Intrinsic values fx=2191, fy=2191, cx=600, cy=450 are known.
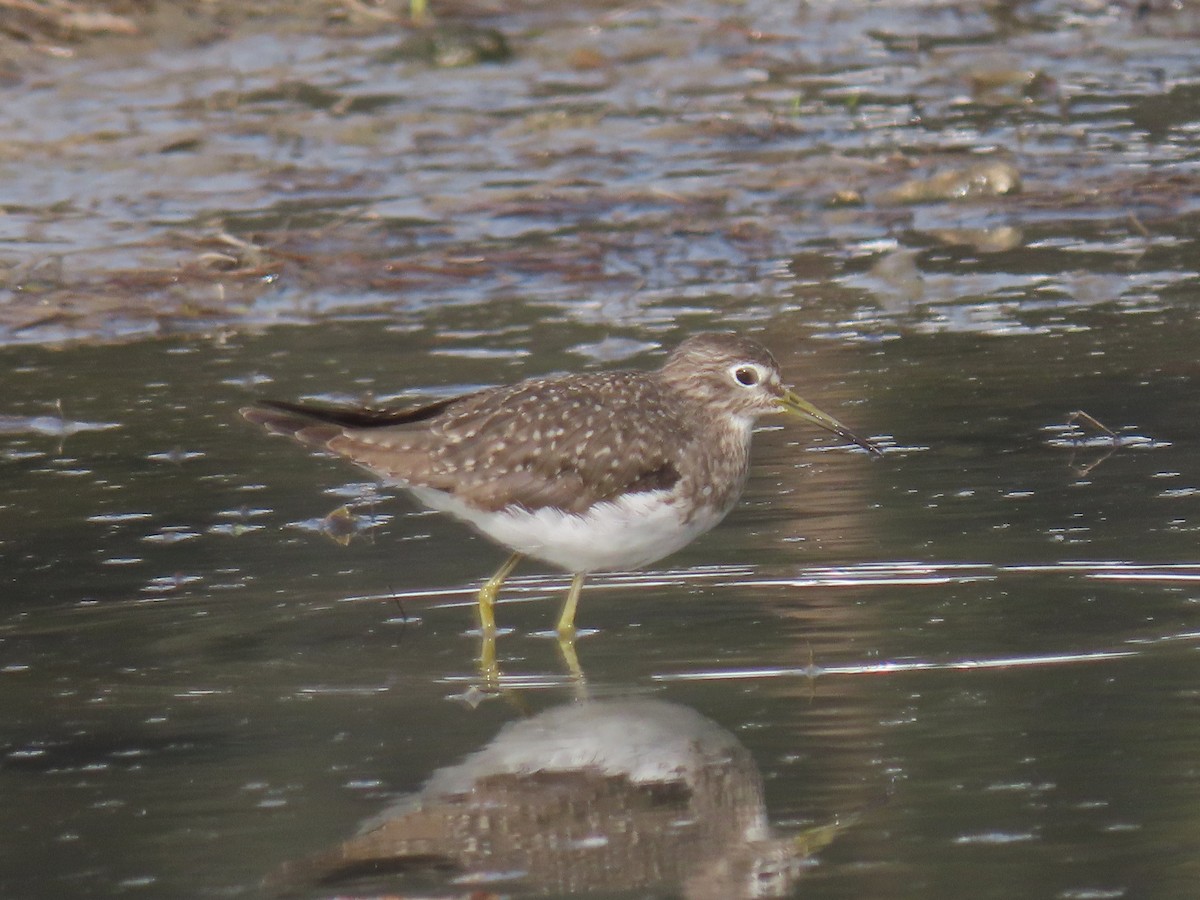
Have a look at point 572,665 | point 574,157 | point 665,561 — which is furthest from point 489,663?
point 574,157

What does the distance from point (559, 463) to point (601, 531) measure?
0.33 m

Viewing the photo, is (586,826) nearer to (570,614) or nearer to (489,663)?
(489,663)

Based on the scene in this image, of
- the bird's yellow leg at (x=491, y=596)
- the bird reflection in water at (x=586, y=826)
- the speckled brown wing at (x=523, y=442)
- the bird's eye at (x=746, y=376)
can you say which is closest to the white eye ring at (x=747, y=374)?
the bird's eye at (x=746, y=376)

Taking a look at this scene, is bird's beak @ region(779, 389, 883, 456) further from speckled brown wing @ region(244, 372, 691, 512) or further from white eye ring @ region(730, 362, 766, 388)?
speckled brown wing @ region(244, 372, 691, 512)

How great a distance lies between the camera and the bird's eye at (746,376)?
Result: 7.71 meters

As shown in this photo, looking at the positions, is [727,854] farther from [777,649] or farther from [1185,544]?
[1185,544]

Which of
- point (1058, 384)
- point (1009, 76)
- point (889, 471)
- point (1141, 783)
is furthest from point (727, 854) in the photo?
point (1009, 76)

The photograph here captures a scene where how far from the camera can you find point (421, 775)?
17.8ft

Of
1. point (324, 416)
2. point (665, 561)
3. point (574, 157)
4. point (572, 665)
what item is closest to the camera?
point (572, 665)

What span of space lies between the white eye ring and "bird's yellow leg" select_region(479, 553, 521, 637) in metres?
1.06

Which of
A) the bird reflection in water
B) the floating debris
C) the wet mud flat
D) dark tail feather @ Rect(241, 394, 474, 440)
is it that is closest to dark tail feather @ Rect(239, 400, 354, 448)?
dark tail feather @ Rect(241, 394, 474, 440)

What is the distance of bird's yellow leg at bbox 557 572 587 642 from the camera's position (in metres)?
6.78

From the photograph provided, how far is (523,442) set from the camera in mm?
7141

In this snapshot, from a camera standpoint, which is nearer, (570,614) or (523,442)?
(570,614)
